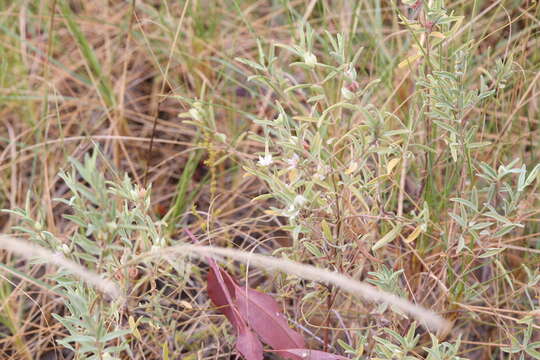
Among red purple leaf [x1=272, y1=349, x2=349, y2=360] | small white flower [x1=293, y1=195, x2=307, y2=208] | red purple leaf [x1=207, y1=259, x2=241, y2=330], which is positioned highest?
small white flower [x1=293, y1=195, x2=307, y2=208]

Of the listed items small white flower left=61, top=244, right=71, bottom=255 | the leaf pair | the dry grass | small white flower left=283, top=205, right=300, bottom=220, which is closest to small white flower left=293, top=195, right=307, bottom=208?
small white flower left=283, top=205, right=300, bottom=220

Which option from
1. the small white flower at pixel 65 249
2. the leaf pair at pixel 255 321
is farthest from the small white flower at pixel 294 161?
the small white flower at pixel 65 249

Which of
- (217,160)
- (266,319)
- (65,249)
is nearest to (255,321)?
(266,319)

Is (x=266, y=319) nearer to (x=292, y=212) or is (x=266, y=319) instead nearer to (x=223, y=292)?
(x=223, y=292)

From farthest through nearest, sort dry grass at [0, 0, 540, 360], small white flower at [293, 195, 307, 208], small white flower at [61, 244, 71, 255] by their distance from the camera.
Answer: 1. dry grass at [0, 0, 540, 360]
2. small white flower at [61, 244, 71, 255]
3. small white flower at [293, 195, 307, 208]

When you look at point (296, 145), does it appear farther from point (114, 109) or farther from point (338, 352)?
point (114, 109)

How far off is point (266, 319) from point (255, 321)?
0.02m

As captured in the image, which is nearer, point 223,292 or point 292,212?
point 292,212

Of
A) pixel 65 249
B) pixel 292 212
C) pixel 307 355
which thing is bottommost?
pixel 307 355

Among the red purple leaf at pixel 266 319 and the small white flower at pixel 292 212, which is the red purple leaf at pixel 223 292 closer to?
the red purple leaf at pixel 266 319

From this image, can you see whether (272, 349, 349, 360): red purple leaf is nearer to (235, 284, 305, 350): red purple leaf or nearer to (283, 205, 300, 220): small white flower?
(235, 284, 305, 350): red purple leaf

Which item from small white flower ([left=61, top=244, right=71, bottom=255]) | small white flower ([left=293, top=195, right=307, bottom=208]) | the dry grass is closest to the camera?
small white flower ([left=293, top=195, right=307, bottom=208])

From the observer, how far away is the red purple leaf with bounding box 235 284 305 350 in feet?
4.65

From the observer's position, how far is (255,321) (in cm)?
143
